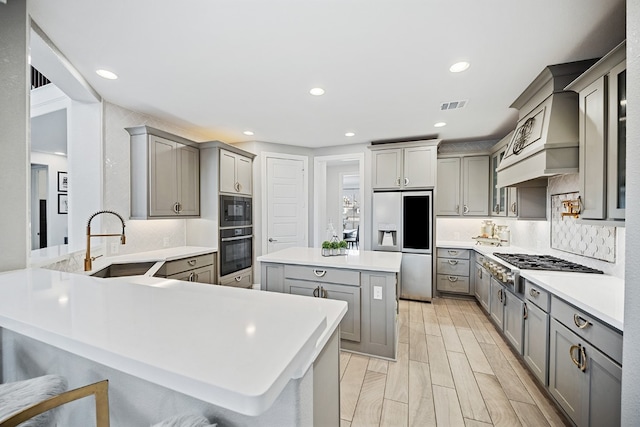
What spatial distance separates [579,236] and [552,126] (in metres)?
1.13

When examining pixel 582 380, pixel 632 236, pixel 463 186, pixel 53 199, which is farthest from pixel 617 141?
pixel 53 199

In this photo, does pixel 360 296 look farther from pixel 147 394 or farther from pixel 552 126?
pixel 552 126

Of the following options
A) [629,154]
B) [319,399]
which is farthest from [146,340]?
[629,154]

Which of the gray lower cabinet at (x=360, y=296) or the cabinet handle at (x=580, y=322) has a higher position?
the cabinet handle at (x=580, y=322)

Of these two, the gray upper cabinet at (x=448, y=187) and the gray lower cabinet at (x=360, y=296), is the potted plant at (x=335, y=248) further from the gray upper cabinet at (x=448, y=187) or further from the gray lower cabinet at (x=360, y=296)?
the gray upper cabinet at (x=448, y=187)

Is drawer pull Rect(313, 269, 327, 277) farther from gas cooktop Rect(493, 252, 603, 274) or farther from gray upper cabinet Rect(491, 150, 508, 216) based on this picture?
gray upper cabinet Rect(491, 150, 508, 216)

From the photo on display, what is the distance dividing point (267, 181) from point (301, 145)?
2.99 feet

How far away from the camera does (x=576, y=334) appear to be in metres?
1.56

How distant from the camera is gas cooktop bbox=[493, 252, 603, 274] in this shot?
2197 millimetres

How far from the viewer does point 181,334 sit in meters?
0.63

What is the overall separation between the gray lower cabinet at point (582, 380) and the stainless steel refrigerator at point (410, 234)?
217cm

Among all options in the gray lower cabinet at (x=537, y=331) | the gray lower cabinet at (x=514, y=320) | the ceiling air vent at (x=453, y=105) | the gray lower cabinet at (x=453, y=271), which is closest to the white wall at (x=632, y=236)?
the gray lower cabinet at (x=537, y=331)

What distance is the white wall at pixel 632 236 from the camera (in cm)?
104

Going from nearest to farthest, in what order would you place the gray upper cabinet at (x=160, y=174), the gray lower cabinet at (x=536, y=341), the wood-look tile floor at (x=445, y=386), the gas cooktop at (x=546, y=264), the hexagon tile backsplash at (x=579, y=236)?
1. the wood-look tile floor at (x=445, y=386)
2. the gray lower cabinet at (x=536, y=341)
3. the hexagon tile backsplash at (x=579, y=236)
4. the gas cooktop at (x=546, y=264)
5. the gray upper cabinet at (x=160, y=174)
